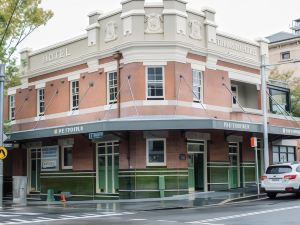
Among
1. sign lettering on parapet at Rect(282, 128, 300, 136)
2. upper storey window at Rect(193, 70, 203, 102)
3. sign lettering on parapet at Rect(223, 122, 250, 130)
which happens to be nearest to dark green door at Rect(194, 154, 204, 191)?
sign lettering on parapet at Rect(223, 122, 250, 130)

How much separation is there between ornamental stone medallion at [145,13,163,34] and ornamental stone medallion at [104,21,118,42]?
2005 mm

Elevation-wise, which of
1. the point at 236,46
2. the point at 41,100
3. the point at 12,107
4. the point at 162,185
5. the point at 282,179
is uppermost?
the point at 236,46

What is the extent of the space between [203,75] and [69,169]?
9.02m

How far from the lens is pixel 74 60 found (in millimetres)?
29062

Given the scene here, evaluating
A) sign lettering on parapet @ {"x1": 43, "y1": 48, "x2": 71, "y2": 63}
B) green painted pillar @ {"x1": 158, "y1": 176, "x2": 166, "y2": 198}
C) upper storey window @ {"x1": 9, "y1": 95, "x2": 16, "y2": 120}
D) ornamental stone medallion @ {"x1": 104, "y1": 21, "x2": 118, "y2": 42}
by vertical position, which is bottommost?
green painted pillar @ {"x1": 158, "y1": 176, "x2": 166, "y2": 198}

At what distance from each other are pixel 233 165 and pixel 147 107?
6.67 meters

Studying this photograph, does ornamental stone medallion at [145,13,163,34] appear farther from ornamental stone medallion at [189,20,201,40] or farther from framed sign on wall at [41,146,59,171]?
framed sign on wall at [41,146,59,171]

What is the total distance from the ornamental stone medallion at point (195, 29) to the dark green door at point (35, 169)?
12.2 metres

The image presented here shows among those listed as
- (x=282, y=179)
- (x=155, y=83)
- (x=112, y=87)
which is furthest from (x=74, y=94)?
(x=282, y=179)

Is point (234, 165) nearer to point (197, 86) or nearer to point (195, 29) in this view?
point (197, 86)

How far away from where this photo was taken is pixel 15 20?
26.3 metres

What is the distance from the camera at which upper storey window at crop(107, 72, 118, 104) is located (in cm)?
2683

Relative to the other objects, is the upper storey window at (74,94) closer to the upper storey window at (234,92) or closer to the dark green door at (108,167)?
the dark green door at (108,167)

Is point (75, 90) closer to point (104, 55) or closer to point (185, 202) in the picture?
point (104, 55)
